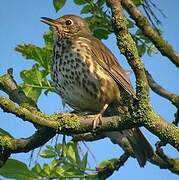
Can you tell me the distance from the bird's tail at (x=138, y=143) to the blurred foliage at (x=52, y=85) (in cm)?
26

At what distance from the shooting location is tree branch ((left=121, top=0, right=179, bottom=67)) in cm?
344

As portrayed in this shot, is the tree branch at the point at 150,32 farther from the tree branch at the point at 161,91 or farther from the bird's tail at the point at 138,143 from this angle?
the bird's tail at the point at 138,143

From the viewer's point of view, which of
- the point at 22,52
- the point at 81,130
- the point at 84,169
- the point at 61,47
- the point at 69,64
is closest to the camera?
the point at 81,130

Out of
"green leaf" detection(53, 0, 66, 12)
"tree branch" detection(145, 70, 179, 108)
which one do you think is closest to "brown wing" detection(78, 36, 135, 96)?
"tree branch" detection(145, 70, 179, 108)

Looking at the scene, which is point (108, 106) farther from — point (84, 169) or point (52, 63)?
point (84, 169)

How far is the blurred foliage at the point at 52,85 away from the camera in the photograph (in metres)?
4.00

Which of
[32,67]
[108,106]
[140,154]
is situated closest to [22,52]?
[32,67]

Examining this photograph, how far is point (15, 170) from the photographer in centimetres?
374

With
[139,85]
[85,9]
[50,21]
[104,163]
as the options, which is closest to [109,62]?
[85,9]

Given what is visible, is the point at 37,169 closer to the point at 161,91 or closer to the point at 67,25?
the point at 161,91

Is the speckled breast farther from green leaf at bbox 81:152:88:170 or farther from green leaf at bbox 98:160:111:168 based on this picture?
green leaf at bbox 81:152:88:170

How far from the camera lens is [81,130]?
11.8 feet

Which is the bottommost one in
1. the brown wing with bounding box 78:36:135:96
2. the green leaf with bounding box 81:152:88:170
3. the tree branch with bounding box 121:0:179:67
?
the green leaf with bounding box 81:152:88:170

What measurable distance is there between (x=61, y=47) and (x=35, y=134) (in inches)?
87.5
